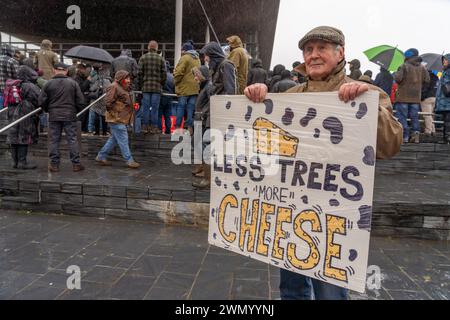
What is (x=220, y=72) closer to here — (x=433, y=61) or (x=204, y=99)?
(x=204, y=99)

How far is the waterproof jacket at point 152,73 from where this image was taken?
697 cm

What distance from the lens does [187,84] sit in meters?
6.75

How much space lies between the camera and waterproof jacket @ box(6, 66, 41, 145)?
599cm

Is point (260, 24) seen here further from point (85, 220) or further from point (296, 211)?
point (296, 211)

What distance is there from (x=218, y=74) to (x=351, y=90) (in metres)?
3.03

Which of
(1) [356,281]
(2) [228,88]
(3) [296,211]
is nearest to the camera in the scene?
(1) [356,281]

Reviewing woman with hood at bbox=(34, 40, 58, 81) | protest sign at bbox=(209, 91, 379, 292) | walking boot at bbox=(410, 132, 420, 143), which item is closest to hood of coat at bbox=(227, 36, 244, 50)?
protest sign at bbox=(209, 91, 379, 292)

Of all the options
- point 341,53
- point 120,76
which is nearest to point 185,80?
point 120,76

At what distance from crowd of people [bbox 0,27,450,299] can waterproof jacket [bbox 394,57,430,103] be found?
0.02 metres

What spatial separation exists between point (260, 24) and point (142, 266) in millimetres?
18517

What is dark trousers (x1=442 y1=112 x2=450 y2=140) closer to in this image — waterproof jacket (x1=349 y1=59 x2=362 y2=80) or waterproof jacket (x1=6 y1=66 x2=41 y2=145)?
waterproof jacket (x1=349 y1=59 x2=362 y2=80)

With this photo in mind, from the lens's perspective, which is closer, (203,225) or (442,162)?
(203,225)

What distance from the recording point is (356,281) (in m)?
1.88

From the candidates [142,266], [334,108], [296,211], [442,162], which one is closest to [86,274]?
[142,266]
